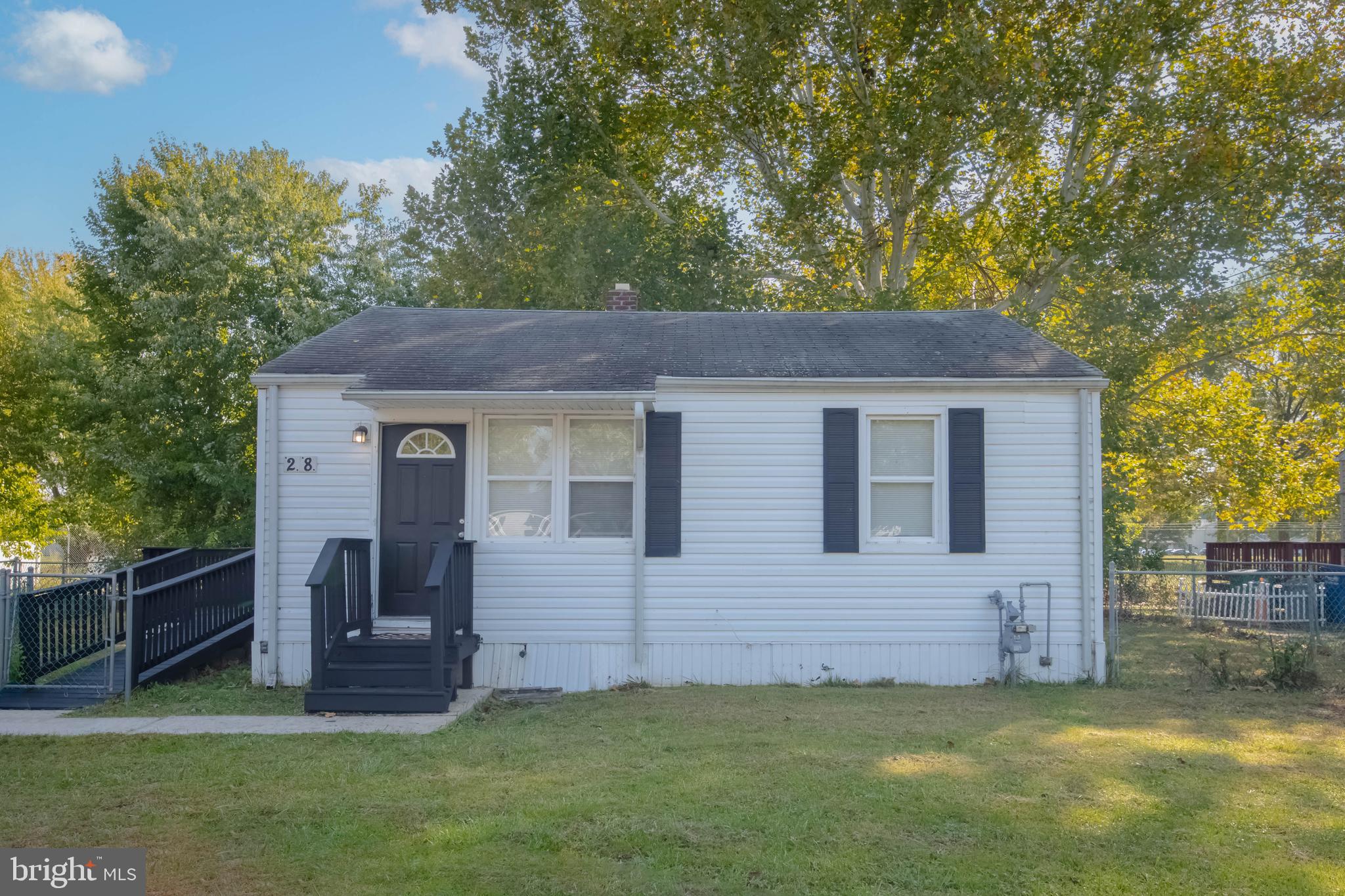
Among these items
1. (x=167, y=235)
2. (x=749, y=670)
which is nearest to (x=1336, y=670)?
(x=749, y=670)

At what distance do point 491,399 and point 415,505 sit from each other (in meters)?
1.42

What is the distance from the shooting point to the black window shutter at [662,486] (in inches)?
368

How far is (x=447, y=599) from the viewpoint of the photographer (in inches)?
326

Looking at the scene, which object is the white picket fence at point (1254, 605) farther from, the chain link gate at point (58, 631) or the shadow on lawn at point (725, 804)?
the chain link gate at point (58, 631)

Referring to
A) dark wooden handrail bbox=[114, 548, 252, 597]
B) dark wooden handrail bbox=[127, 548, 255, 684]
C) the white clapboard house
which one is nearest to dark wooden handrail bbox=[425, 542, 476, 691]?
the white clapboard house

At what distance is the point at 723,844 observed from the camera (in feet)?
14.9

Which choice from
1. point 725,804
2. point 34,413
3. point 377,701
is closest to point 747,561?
point 377,701

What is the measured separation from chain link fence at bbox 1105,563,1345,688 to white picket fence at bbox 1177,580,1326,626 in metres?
0.02

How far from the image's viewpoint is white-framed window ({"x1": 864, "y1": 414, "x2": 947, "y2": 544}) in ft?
31.1

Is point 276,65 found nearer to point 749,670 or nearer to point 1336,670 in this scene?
point 749,670

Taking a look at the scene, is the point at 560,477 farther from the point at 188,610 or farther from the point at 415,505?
the point at 188,610

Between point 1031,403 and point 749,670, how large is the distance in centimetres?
375

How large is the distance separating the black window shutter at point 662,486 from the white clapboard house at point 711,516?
0.02m

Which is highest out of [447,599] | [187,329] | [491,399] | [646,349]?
[187,329]
